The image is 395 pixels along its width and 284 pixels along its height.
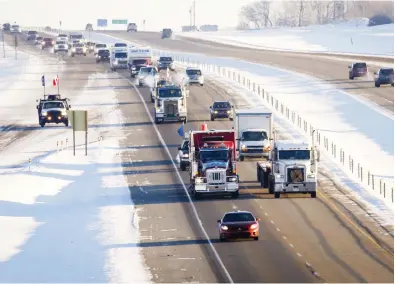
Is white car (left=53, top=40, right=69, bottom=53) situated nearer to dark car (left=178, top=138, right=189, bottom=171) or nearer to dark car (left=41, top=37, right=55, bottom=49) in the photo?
dark car (left=41, top=37, right=55, bottom=49)

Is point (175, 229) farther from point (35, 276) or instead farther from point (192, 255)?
point (35, 276)

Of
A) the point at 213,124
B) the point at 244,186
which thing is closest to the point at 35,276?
the point at 244,186

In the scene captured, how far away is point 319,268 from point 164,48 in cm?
15350

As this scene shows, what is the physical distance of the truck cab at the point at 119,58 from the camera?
443 feet

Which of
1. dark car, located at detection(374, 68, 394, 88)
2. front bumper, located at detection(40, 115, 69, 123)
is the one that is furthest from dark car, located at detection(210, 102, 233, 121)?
dark car, located at detection(374, 68, 394, 88)

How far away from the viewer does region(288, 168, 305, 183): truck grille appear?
48875mm

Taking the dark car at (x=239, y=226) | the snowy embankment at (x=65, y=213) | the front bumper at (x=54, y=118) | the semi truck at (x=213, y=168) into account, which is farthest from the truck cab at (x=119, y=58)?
the dark car at (x=239, y=226)

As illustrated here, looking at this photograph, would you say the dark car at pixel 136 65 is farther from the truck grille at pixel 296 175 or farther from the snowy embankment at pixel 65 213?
the truck grille at pixel 296 175

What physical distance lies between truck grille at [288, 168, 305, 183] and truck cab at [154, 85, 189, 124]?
31.1 meters

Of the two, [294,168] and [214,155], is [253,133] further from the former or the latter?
[294,168]

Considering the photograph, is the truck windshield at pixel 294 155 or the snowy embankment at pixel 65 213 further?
the truck windshield at pixel 294 155

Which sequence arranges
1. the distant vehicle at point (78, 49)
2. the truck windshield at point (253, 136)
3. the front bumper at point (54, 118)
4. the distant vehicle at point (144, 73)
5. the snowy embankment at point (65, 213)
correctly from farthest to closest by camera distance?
the distant vehicle at point (78, 49) → the distant vehicle at point (144, 73) → the front bumper at point (54, 118) → the truck windshield at point (253, 136) → the snowy embankment at point (65, 213)

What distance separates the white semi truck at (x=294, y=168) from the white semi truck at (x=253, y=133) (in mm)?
10695

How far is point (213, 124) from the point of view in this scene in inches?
3204
